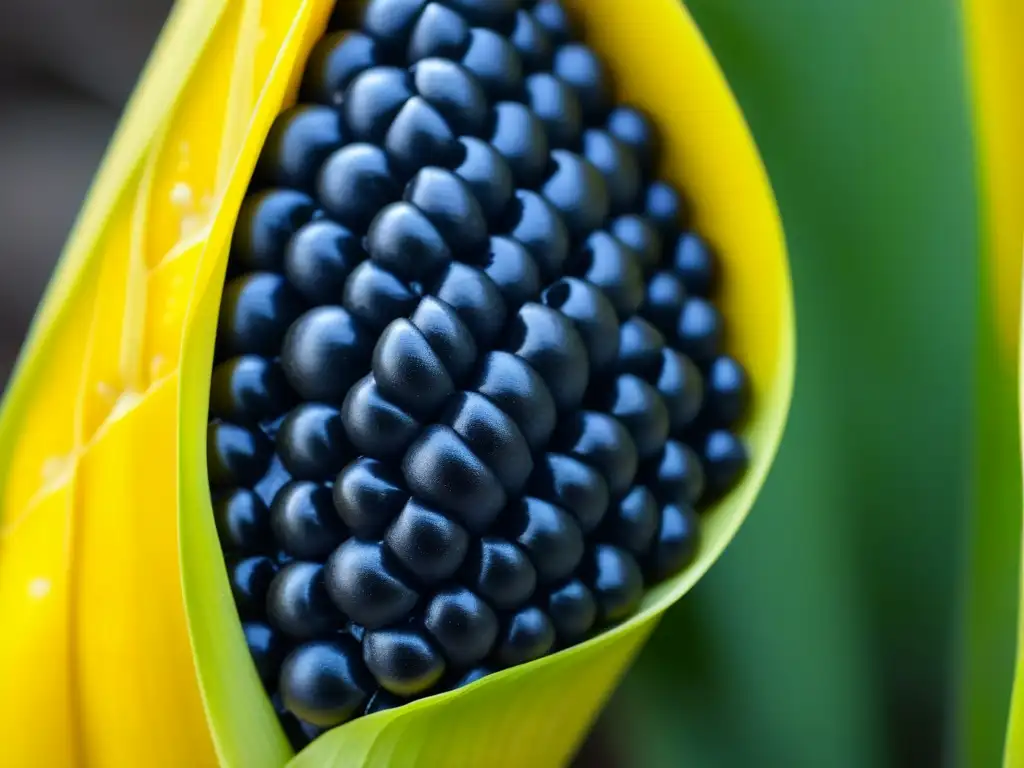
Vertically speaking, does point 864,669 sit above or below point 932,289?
below

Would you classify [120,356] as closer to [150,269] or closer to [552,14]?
[150,269]

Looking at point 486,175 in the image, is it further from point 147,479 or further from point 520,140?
point 147,479

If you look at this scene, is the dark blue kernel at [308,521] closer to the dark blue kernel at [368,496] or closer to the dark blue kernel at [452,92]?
the dark blue kernel at [368,496]

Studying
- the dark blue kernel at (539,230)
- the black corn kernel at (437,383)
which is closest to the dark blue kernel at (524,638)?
the black corn kernel at (437,383)

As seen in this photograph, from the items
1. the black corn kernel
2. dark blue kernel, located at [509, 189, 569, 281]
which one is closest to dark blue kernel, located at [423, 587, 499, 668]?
the black corn kernel

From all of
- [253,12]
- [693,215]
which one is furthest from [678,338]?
[253,12]

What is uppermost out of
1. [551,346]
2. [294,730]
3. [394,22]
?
[394,22]

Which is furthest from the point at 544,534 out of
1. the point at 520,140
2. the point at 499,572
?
the point at 520,140
